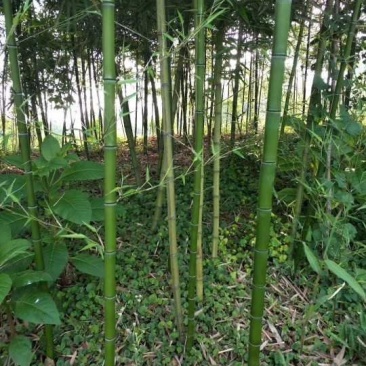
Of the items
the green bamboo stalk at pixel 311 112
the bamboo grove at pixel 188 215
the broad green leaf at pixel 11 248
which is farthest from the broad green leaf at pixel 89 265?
the green bamboo stalk at pixel 311 112

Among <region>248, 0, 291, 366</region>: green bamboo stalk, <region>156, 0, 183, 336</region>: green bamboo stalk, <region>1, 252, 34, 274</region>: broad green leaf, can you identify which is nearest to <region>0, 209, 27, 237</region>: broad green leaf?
<region>1, 252, 34, 274</region>: broad green leaf

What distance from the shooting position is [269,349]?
4.88 feet

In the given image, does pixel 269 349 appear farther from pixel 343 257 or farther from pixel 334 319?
pixel 343 257

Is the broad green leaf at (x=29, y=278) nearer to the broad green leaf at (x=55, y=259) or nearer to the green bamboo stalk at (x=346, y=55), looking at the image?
the broad green leaf at (x=55, y=259)

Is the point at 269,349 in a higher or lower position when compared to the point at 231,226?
lower

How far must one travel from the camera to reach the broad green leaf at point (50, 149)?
140 centimetres

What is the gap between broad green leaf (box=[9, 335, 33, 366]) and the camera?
46.2 inches

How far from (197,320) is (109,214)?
2.87 feet

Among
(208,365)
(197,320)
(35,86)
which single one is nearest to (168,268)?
(197,320)

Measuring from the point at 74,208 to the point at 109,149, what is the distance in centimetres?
52

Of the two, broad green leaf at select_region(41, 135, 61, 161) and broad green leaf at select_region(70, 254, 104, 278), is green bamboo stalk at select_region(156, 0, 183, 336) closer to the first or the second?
broad green leaf at select_region(70, 254, 104, 278)

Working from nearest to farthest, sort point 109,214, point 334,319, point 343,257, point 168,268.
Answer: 1. point 109,214
2. point 343,257
3. point 334,319
4. point 168,268

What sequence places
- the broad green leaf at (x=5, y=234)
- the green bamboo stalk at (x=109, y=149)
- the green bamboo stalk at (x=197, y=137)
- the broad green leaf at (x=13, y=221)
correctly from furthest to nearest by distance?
1. the broad green leaf at (x=13, y=221)
2. the broad green leaf at (x=5, y=234)
3. the green bamboo stalk at (x=197, y=137)
4. the green bamboo stalk at (x=109, y=149)

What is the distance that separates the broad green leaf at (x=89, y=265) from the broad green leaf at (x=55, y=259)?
2.9 inches
